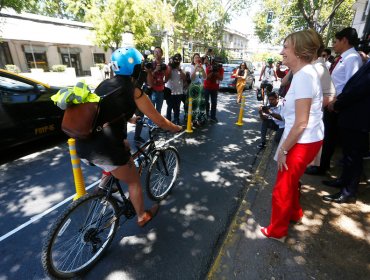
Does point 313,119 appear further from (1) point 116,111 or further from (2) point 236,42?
(2) point 236,42

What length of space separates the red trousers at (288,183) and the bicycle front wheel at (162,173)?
157 centimetres

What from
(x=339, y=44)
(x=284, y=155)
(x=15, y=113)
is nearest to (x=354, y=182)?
(x=284, y=155)

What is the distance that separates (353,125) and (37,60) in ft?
82.5

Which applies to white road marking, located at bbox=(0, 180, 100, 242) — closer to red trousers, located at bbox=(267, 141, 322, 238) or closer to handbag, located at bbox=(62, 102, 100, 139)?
handbag, located at bbox=(62, 102, 100, 139)

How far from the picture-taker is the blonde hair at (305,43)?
203 centimetres

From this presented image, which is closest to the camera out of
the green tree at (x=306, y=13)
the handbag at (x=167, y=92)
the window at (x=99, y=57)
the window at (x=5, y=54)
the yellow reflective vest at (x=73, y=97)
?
the yellow reflective vest at (x=73, y=97)

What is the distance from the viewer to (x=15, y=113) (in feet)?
14.8

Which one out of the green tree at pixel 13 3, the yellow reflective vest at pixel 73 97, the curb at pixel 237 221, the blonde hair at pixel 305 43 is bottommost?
the curb at pixel 237 221

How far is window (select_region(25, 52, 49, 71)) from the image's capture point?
68.9 ft

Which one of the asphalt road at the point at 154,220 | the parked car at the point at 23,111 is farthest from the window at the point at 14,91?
the asphalt road at the point at 154,220

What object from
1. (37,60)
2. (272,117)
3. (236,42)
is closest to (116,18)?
(37,60)

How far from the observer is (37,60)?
21.5 m

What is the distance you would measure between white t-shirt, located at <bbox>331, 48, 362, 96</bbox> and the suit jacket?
1.30 feet

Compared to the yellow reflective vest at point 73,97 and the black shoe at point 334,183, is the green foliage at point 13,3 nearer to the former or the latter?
the yellow reflective vest at point 73,97
